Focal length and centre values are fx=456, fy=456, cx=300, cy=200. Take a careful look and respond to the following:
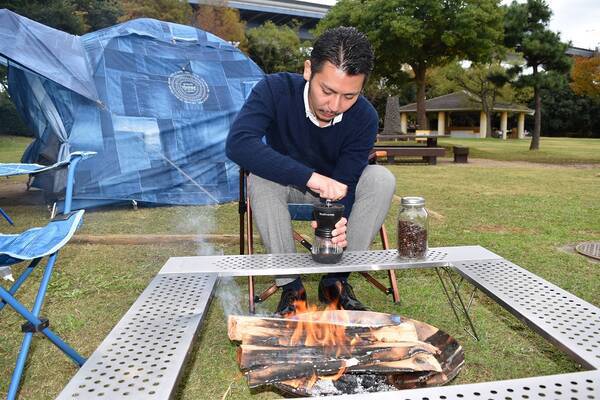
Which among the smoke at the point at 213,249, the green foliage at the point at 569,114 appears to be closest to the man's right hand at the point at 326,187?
the smoke at the point at 213,249

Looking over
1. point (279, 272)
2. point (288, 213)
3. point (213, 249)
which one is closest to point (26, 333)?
point (279, 272)

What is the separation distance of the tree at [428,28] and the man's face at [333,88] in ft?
48.9

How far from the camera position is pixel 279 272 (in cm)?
193

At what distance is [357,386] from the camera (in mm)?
1636

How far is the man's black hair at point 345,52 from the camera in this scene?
6.62 feet

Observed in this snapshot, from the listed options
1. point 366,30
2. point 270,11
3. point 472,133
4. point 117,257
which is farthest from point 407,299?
point 270,11

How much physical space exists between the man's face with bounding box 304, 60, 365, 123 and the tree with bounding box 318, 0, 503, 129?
48.9 feet

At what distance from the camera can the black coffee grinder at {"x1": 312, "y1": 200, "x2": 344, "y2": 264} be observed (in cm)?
199

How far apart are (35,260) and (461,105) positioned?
4032cm

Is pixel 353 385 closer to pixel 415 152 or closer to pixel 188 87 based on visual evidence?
pixel 188 87

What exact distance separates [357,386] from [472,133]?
40695 mm

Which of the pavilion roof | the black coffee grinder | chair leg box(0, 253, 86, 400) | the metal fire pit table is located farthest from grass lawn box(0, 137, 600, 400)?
the pavilion roof

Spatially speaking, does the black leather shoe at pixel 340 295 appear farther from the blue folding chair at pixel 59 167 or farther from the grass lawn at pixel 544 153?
the grass lawn at pixel 544 153

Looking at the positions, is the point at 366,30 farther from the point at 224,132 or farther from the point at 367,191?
the point at 367,191
